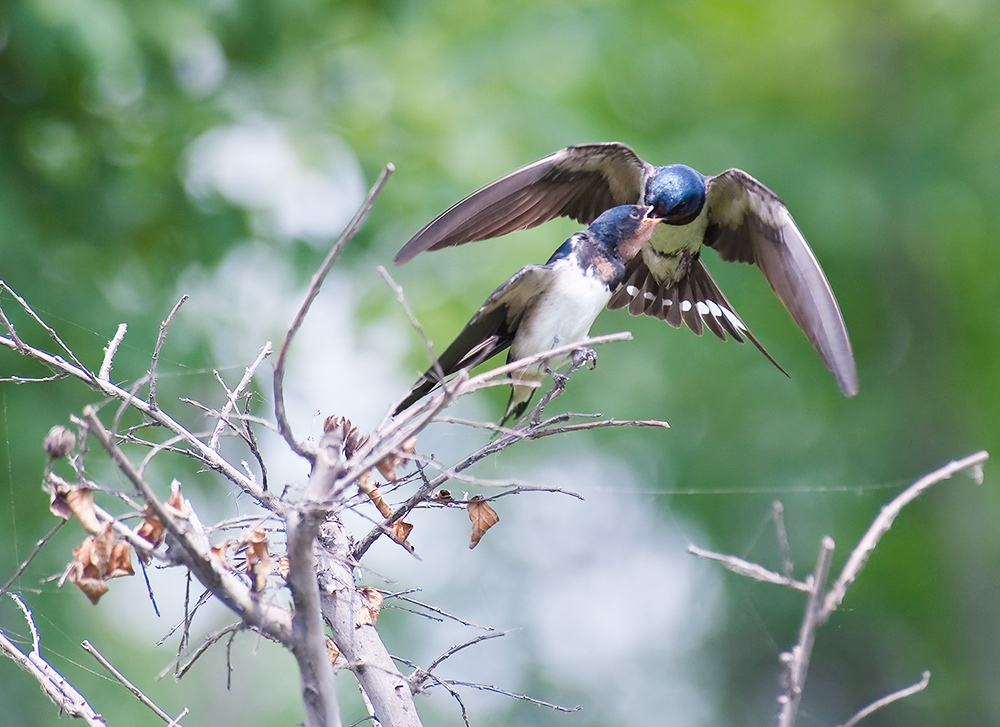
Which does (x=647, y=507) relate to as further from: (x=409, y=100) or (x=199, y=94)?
(x=199, y=94)

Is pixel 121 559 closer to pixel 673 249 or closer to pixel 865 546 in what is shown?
pixel 865 546

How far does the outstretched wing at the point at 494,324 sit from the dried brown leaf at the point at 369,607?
0.33 m

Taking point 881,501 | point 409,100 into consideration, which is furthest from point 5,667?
point 881,501

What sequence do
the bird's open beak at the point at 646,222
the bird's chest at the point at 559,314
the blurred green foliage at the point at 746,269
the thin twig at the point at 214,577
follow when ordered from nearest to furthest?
the thin twig at the point at 214,577, the bird's chest at the point at 559,314, the bird's open beak at the point at 646,222, the blurred green foliage at the point at 746,269

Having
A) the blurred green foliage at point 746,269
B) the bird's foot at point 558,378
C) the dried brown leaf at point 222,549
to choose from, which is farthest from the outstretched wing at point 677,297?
the blurred green foliage at point 746,269

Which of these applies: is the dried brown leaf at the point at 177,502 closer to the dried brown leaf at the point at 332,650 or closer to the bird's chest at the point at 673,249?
the dried brown leaf at the point at 332,650

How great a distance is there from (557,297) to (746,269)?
5177 mm

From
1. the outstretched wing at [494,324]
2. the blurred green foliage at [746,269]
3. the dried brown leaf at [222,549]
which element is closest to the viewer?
the dried brown leaf at [222,549]

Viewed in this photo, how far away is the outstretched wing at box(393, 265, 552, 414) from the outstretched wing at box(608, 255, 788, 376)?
626 millimetres

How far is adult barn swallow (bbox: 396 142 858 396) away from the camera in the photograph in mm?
2197

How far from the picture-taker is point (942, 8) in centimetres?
686

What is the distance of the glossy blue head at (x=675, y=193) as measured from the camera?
2455 millimetres

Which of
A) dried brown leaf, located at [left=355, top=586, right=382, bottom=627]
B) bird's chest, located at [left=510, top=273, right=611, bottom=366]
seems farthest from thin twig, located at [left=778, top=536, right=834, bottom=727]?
bird's chest, located at [left=510, top=273, right=611, bottom=366]

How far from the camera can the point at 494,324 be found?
213 cm
